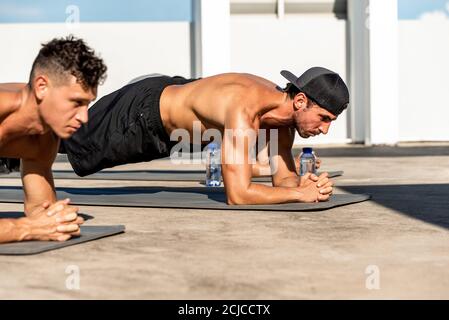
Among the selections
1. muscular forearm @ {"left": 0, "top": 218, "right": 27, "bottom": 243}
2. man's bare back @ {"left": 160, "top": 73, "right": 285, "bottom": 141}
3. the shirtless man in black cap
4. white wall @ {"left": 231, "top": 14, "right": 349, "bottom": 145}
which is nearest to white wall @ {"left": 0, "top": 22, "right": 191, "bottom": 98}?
white wall @ {"left": 231, "top": 14, "right": 349, "bottom": 145}

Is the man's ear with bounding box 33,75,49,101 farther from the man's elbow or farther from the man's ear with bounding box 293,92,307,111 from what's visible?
the man's ear with bounding box 293,92,307,111

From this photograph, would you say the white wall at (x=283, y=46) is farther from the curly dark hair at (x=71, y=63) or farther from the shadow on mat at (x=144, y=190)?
the curly dark hair at (x=71, y=63)

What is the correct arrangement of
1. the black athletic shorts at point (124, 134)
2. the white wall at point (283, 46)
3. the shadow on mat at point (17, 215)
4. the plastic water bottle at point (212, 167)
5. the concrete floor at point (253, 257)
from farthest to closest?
the white wall at point (283, 46) < the plastic water bottle at point (212, 167) < the black athletic shorts at point (124, 134) < the shadow on mat at point (17, 215) < the concrete floor at point (253, 257)

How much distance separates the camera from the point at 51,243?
3531 mm

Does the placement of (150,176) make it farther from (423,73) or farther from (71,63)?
(423,73)

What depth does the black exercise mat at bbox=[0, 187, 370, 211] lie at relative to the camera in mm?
4746

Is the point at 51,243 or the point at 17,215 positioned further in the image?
the point at 17,215

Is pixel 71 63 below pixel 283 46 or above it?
below

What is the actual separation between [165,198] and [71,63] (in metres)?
2.08

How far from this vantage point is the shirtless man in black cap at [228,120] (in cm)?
461

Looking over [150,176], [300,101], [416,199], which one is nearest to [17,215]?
[300,101]

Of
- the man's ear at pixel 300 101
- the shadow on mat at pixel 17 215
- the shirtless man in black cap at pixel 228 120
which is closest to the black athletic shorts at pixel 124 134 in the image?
the shirtless man in black cap at pixel 228 120

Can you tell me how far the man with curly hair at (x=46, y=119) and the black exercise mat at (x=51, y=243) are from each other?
0.03 metres

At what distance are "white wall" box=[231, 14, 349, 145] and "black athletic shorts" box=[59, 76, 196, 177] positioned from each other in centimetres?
760
